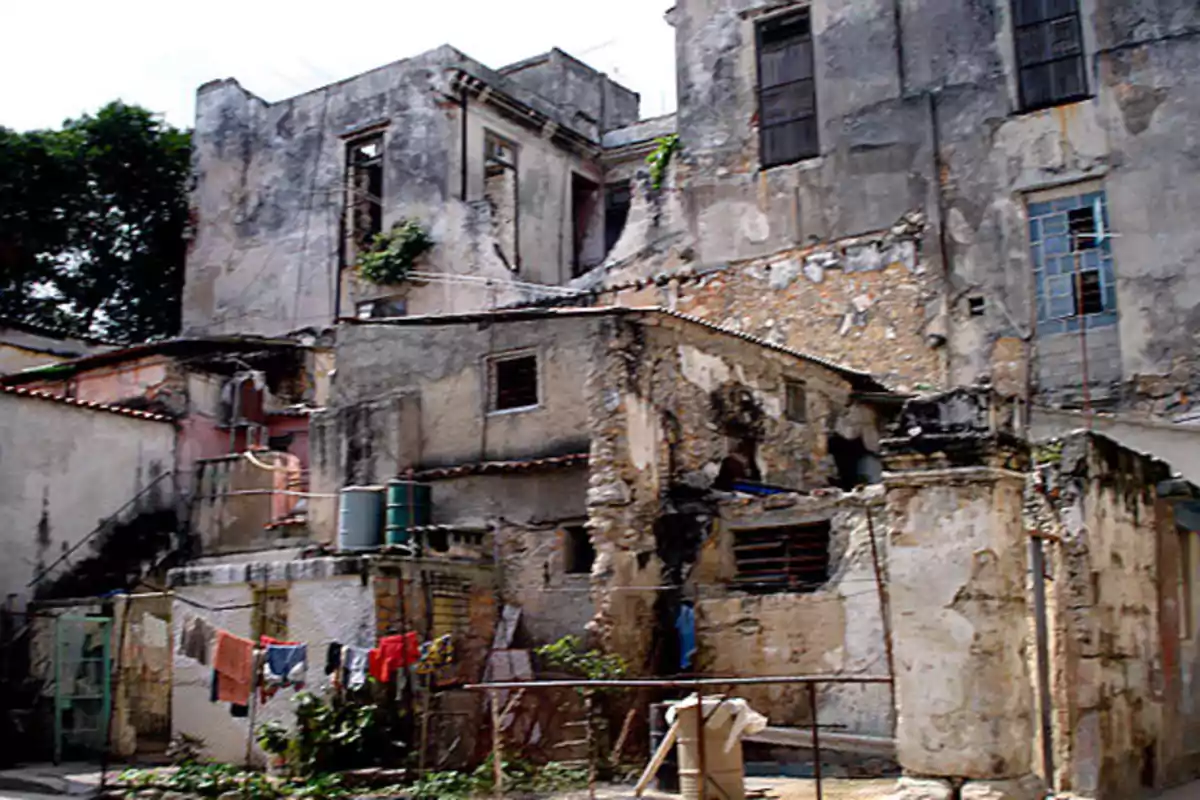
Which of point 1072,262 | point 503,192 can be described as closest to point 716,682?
point 1072,262

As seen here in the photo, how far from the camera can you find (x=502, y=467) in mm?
17891

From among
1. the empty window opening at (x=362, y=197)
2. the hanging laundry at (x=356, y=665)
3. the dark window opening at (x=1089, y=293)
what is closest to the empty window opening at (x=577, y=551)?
the hanging laundry at (x=356, y=665)

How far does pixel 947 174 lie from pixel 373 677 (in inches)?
517

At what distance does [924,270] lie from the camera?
2223 cm

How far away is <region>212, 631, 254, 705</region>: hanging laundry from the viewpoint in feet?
52.7

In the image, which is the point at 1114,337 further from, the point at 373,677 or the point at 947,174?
the point at 373,677

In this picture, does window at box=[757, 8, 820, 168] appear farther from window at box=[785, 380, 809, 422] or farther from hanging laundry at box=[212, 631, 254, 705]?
hanging laundry at box=[212, 631, 254, 705]

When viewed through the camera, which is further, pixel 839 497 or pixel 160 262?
pixel 160 262

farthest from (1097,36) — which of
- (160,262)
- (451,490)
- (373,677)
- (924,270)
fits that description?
(160,262)

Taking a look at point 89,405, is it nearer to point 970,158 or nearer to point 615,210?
point 615,210

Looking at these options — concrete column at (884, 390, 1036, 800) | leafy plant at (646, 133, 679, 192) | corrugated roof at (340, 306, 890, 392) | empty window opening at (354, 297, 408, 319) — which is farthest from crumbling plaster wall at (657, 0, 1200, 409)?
concrete column at (884, 390, 1036, 800)

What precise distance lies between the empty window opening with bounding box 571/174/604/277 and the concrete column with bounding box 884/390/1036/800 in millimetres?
22376

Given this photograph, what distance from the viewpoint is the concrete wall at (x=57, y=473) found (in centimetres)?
2094

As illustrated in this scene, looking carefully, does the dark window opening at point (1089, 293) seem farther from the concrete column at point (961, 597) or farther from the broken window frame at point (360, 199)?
the broken window frame at point (360, 199)
